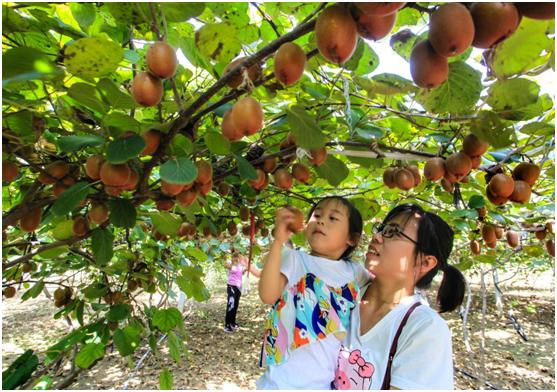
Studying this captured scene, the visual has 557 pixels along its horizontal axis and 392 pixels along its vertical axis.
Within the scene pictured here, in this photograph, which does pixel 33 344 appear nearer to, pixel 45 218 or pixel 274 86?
pixel 45 218

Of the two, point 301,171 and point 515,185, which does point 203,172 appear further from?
point 515,185

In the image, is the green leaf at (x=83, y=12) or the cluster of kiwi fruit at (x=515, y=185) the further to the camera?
the cluster of kiwi fruit at (x=515, y=185)

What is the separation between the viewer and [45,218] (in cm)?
138

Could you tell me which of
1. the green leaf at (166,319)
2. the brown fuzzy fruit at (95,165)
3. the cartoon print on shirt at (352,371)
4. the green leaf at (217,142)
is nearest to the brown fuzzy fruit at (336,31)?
the green leaf at (217,142)

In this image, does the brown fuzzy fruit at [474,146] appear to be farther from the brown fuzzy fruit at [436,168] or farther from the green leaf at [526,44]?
the green leaf at [526,44]

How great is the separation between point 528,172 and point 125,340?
189 cm

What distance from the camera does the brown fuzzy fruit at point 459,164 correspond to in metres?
1.13

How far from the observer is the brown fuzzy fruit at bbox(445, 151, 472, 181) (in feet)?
3.71

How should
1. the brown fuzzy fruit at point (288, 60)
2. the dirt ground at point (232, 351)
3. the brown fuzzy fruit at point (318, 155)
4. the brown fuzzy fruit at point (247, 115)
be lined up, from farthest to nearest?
the dirt ground at point (232, 351) < the brown fuzzy fruit at point (318, 155) < the brown fuzzy fruit at point (247, 115) < the brown fuzzy fruit at point (288, 60)

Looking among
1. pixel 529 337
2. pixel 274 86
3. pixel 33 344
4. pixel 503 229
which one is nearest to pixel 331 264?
pixel 274 86

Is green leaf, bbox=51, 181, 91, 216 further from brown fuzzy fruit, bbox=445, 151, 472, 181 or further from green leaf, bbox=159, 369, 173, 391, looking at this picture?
green leaf, bbox=159, 369, 173, 391

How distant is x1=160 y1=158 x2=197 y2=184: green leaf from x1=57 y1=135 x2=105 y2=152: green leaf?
19 cm

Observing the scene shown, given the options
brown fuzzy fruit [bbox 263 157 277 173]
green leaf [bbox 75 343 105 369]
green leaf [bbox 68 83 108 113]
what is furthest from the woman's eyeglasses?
green leaf [bbox 75 343 105 369]

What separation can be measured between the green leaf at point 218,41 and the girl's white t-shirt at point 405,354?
3.36ft
